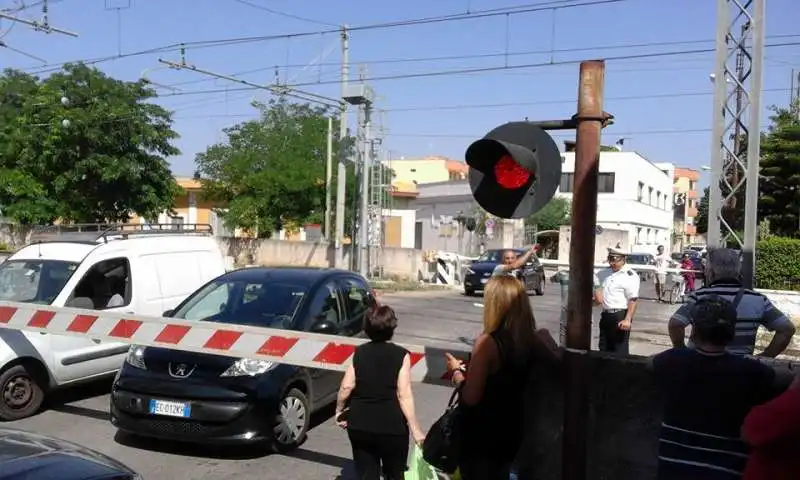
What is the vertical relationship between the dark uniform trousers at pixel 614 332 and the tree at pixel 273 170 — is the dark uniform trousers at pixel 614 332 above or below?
below

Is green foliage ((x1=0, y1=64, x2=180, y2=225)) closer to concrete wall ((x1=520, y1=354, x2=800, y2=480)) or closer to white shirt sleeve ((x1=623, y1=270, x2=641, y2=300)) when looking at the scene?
white shirt sleeve ((x1=623, y1=270, x2=641, y2=300))

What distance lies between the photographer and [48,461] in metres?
3.62

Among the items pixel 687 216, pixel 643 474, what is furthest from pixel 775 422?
pixel 687 216

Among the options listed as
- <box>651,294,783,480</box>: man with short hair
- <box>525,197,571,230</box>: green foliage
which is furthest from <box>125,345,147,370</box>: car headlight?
<box>525,197,571,230</box>: green foliage

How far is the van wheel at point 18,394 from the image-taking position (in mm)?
7395

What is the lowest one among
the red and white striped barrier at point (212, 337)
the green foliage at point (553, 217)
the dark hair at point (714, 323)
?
the red and white striped barrier at point (212, 337)

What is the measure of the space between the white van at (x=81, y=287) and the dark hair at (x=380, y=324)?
14.6 ft

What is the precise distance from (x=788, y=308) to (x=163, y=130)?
26.0 meters

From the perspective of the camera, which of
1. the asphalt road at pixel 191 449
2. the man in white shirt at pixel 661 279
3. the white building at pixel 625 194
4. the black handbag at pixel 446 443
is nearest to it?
the black handbag at pixel 446 443

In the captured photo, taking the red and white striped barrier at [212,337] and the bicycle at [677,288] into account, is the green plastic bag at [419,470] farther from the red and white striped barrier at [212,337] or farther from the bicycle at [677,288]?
the bicycle at [677,288]

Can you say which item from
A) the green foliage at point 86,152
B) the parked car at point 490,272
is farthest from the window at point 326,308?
the green foliage at point 86,152

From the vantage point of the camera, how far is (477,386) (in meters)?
3.57

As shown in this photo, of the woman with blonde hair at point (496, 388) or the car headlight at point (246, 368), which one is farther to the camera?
the car headlight at point (246, 368)

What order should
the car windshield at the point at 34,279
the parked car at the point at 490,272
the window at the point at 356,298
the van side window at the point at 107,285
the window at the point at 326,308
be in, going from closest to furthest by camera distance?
the window at the point at 326,308 < the window at the point at 356,298 < the car windshield at the point at 34,279 < the van side window at the point at 107,285 < the parked car at the point at 490,272
